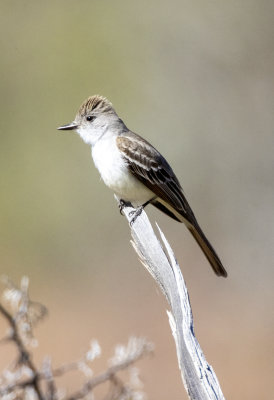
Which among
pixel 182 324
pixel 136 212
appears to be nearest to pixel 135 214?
pixel 136 212

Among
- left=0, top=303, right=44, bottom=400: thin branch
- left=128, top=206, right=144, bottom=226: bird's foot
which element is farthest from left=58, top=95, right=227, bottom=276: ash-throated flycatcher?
left=0, top=303, right=44, bottom=400: thin branch

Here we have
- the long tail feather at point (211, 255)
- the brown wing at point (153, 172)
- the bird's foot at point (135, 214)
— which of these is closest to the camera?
the bird's foot at point (135, 214)

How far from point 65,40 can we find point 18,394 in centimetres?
995

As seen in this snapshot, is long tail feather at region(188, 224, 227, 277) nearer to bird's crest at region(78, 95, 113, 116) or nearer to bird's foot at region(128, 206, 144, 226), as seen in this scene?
bird's foot at region(128, 206, 144, 226)

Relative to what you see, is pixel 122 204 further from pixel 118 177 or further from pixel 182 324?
pixel 182 324

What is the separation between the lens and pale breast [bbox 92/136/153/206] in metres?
4.74

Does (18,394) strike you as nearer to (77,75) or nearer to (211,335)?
(211,335)

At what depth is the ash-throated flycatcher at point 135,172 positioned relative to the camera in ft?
15.6

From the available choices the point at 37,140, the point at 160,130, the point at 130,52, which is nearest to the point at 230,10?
the point at 130,52

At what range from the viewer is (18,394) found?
8.43 ft

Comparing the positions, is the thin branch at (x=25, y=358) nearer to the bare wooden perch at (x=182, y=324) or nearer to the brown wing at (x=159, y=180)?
the bare wooden perch at (x=182, y=324)

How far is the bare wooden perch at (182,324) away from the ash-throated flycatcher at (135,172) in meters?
1.70

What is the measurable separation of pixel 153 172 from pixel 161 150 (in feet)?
18.3

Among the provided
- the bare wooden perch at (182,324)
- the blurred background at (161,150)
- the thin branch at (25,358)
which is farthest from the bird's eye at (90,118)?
the thin branch at (25,358)
